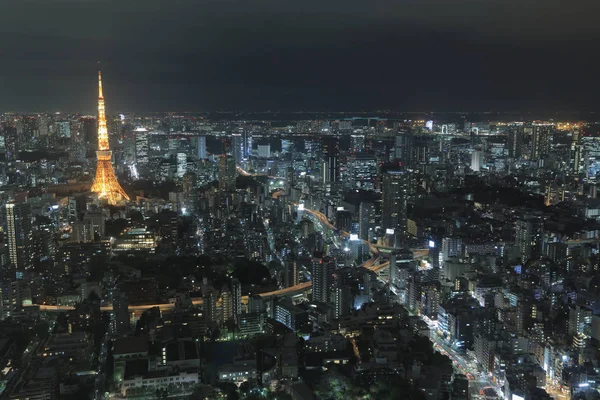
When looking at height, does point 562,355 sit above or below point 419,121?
below

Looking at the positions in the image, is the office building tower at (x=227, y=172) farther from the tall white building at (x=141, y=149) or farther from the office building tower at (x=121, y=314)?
the office building tower at (x=121, y=314)

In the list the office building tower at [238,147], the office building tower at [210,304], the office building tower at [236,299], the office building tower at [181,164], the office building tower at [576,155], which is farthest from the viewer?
the office building tower at [238,147]

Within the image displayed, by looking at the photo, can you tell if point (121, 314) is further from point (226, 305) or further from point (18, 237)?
point (18, 237)

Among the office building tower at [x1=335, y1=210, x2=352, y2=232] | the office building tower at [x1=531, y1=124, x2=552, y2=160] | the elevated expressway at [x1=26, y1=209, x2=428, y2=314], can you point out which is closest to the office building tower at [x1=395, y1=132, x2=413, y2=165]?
the office building tower at [x1=531, y1=124, x2=552, y2=160]

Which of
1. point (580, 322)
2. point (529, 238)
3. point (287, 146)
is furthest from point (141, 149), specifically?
point (580, 322)

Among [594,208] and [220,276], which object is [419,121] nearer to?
[594,208]

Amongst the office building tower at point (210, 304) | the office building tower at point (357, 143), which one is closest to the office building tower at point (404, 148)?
the office building tower at point (357, 143)

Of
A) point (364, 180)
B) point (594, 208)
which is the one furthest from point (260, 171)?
point (594, 208)
